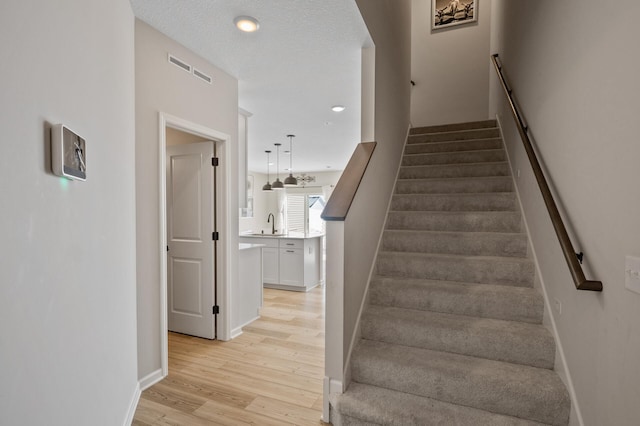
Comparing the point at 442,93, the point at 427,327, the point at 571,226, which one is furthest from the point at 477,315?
the point at 442,93

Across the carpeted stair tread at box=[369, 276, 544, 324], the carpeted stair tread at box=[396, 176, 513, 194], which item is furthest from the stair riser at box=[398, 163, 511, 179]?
the carpeted stair tread at box=[369, 276, 544, 324]

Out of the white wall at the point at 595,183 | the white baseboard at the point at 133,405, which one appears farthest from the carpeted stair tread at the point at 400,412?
the white baseboard at the point at 133,405

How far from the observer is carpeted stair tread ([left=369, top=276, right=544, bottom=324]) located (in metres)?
2.23

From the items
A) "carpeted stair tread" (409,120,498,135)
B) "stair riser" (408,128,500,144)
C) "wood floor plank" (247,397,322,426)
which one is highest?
"carpeted stair tread" (409,120,498,135)

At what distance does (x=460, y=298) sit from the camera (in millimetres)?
2402

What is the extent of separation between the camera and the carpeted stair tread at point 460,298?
7.31 ft

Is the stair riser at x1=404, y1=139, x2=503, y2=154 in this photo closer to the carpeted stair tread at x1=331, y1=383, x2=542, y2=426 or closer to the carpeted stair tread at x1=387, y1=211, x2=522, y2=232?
the carpeted stair tread at x1=387, y1=211, x2=522, y2=232

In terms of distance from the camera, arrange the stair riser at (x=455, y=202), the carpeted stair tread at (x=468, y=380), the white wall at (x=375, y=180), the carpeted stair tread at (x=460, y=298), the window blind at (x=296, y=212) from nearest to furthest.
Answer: the carpeted stair tread at (x=468, y=380)
the white wall at (x=375, y=180)
the carpeted stair tread at (x=460, y=298)
the stair riser at (x=455, y=202)
the window blind at (x=296, y=212)

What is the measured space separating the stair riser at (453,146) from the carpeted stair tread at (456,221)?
4.25 feet

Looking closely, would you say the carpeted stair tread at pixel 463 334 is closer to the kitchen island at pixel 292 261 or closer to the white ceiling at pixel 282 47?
the white ceiling at pixel 282 47

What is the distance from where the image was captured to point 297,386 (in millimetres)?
2500

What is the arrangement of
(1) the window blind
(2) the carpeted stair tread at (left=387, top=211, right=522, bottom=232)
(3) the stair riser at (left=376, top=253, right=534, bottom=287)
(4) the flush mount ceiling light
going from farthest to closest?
(1) the window blind, (2) the carpeted stair tread at (left=387, top=211, right=522, bottom=232), (3) the stair riser at (left=376, top=253, right=534, bottom=287), (4) the flush mount ceiling light

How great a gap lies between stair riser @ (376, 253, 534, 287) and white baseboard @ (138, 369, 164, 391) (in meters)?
2.01

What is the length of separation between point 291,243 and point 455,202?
10.1ft
